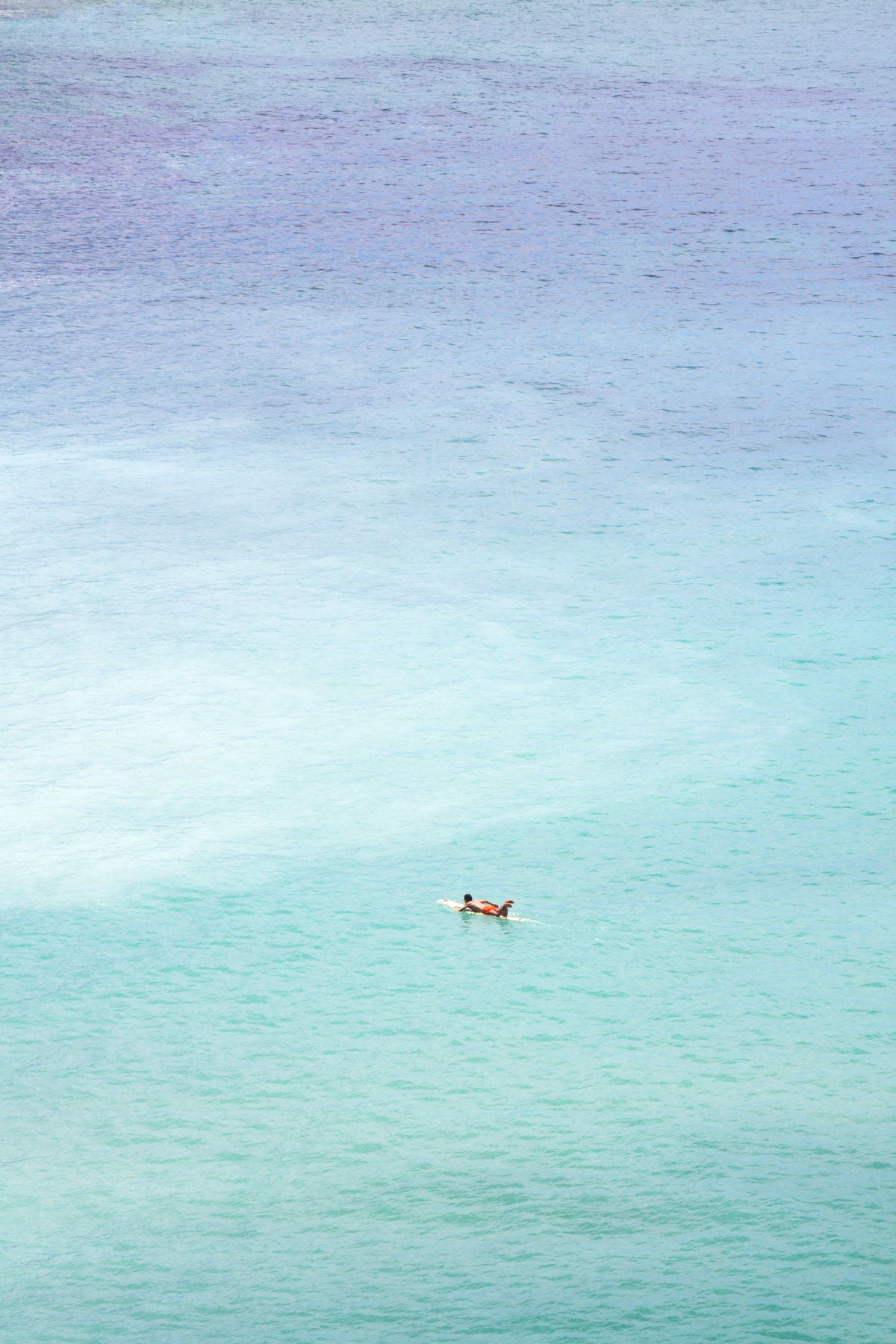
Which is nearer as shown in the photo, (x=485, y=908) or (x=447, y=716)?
(x=485, y=908)

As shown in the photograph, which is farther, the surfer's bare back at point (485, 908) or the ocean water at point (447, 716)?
the surfer's bare back at point (485, 908)

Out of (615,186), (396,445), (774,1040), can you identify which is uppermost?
(615,186)

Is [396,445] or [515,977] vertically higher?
[396,445]

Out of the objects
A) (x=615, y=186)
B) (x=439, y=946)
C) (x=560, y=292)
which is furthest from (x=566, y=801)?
(x=615, y=186)

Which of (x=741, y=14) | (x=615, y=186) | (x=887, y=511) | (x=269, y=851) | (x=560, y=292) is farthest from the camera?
(x=741, y=14)

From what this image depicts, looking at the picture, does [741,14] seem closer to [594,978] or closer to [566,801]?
[566,801]
